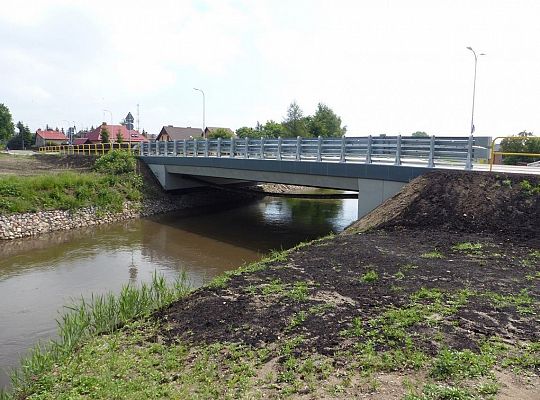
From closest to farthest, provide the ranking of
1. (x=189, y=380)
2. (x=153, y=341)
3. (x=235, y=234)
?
(x=189, y=380), (x=153, y=341), (x=235, y=234)

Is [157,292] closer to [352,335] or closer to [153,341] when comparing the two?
[153,341]

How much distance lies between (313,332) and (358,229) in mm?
8594

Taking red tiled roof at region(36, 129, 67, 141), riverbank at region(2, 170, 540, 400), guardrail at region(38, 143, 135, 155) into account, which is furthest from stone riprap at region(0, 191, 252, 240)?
red tiled roof at region(36, 129, 67, 141)

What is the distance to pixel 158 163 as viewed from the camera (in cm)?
3262

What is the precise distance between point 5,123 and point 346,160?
319ft

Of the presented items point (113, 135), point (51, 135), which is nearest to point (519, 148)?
point (113, 135)

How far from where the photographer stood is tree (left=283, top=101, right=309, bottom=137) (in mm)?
71125

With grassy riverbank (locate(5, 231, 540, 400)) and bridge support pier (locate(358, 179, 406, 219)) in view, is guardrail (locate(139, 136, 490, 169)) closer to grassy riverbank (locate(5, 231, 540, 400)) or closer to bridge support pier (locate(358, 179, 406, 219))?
bridge support pier (locate(358, 179, 406, 219))

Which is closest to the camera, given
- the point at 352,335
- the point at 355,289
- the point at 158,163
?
the point at 352,335

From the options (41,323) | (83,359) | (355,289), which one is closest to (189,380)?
(83,359)

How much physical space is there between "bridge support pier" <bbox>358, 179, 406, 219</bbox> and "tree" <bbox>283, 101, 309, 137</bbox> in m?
53.0

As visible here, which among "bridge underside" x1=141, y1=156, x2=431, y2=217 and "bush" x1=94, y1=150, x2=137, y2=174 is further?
"bush" x1=94, y1=150, x2=137, y2=174

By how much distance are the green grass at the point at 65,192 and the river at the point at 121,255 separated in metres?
1.94

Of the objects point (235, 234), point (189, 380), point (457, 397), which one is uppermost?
point (457, 397)
